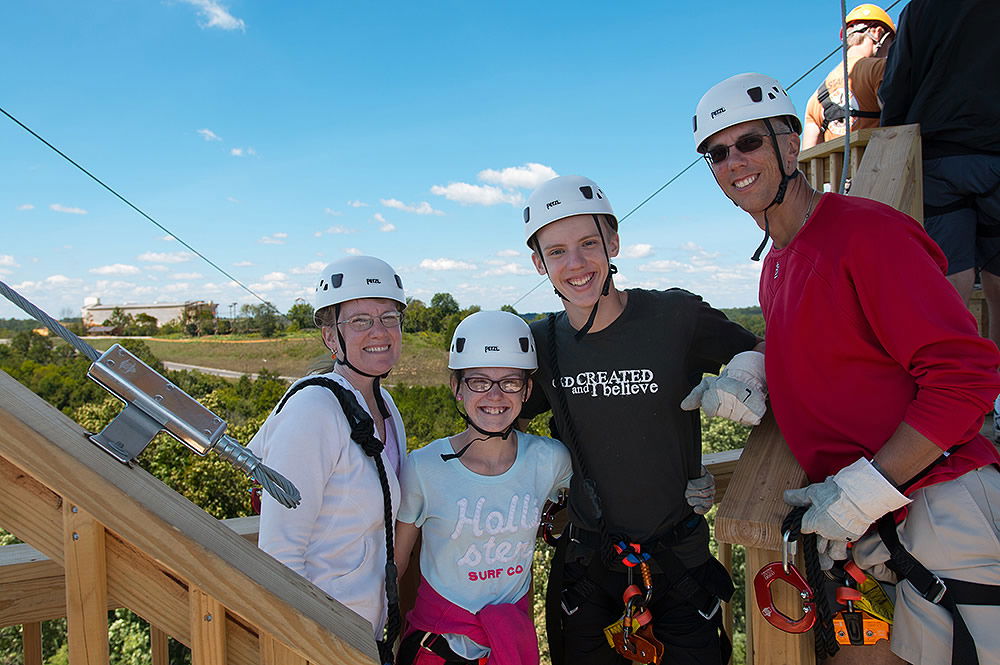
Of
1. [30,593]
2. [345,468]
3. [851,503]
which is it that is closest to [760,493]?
[851,503]

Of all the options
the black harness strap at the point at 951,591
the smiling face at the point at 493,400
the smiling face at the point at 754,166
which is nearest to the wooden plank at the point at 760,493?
the black harness strap at the point at 951,591

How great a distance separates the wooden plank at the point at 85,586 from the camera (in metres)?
1.05

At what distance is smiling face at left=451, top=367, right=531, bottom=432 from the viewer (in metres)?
2.55

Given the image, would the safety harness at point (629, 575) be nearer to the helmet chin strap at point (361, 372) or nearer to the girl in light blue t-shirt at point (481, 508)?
the girl in light blue t-shirt at point (481, 508)

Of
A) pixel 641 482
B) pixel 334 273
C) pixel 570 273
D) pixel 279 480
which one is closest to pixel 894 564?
pixel 641 482

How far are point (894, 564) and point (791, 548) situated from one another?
0.31 meters

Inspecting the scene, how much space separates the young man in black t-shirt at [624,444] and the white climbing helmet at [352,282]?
2.14 feet

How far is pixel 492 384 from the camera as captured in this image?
261 cm

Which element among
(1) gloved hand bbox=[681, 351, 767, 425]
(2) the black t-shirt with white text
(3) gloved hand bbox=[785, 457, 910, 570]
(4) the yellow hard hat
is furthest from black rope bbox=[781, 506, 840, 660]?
(4) the yellow hard hat

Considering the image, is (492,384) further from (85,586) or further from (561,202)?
(85,586)

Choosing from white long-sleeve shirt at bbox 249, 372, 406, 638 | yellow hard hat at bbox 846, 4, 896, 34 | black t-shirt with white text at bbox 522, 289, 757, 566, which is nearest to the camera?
white long-sleeve shirt at bbox 249, 372, 406, 638

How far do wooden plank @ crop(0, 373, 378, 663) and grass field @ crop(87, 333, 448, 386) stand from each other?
40.1 m

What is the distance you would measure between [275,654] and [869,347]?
1.69m

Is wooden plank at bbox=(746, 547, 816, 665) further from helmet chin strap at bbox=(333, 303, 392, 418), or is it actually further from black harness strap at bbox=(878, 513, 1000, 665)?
helmet chin strap at bbox=(333, 303, 392, 418)
